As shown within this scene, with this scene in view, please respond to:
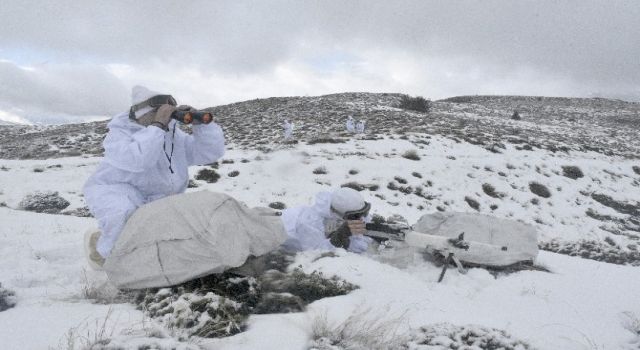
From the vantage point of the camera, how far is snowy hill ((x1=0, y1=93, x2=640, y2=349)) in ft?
8.05

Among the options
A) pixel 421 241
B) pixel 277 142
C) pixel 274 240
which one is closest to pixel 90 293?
pixel 274 240

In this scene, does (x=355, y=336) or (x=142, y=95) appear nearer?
(x=355, y=336)

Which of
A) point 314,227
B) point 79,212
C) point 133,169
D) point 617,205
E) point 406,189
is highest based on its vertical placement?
point 133,169

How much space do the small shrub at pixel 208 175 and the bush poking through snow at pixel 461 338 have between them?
892cm

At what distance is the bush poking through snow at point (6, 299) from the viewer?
8.42 feet

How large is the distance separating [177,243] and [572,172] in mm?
14047

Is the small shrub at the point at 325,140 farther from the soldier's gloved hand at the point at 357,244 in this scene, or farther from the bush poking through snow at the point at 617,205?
the soldier's gloved hand at the point at 357,244

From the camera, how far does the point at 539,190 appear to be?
11445 mm

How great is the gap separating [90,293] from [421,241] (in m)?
2.98

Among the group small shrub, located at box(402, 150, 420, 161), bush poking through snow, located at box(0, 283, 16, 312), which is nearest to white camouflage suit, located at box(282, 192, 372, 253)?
bush poking through snow, located at box(0, 283, 16, 312)

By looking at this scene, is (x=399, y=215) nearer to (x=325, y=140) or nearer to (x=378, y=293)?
(x=378, y=293)

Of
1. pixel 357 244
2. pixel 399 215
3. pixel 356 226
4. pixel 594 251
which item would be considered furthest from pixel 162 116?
pixel 594 251

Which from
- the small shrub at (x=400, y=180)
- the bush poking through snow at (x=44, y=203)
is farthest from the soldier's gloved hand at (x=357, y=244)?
the bush poking through snow at (x=44, y=203)

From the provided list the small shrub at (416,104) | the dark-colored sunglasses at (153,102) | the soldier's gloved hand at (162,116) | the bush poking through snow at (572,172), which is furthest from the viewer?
the small shrub at (416,104)
